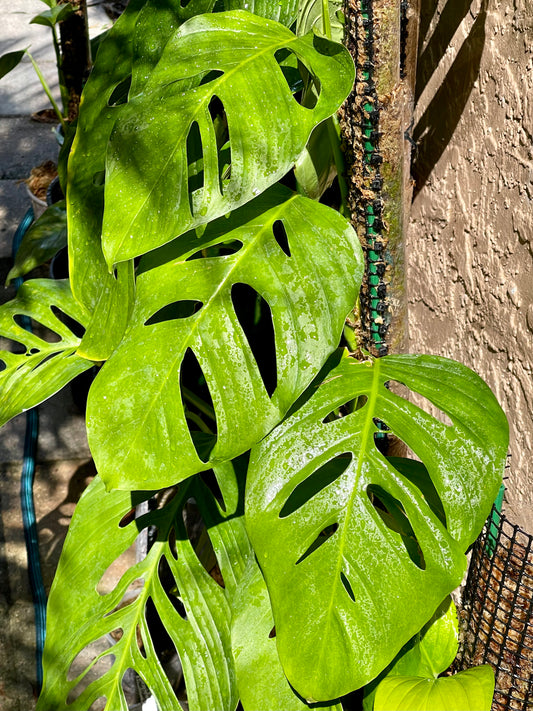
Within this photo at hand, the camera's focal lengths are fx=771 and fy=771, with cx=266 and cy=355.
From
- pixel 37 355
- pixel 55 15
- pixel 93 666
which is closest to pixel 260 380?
pixel 37 355

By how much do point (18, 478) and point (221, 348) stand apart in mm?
1521

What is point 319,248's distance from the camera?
40.2 inches

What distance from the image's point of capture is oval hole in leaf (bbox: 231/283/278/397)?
165cm

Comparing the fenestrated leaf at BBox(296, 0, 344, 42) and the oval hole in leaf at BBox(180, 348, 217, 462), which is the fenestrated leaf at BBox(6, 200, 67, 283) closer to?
the oval hole in leaf at BBox(180, 348, 217, 462)

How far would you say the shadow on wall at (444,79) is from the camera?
4.85ft

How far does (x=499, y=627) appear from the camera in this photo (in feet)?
5.26

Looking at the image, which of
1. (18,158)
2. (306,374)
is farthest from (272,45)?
(18,158)

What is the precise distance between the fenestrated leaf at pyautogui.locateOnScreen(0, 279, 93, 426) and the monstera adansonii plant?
0.25 metres

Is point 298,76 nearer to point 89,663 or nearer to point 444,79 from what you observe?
point 444,79

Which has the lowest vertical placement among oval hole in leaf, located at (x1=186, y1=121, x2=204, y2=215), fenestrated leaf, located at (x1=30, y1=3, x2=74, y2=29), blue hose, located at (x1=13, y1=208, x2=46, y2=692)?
blue hose, located at (x1=13, y1=208, x2=46, y2=692)

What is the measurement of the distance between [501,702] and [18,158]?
2920mm

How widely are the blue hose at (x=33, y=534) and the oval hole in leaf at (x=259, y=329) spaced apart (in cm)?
80

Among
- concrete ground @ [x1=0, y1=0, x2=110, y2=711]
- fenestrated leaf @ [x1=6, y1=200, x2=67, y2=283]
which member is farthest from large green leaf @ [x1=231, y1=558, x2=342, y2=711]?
fenestrated leaf @ [x1=6, y1=200, x2=67, y2=283]

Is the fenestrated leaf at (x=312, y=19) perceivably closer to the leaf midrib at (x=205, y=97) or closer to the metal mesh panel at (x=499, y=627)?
the leaf midrib at (x=205, y=97)
